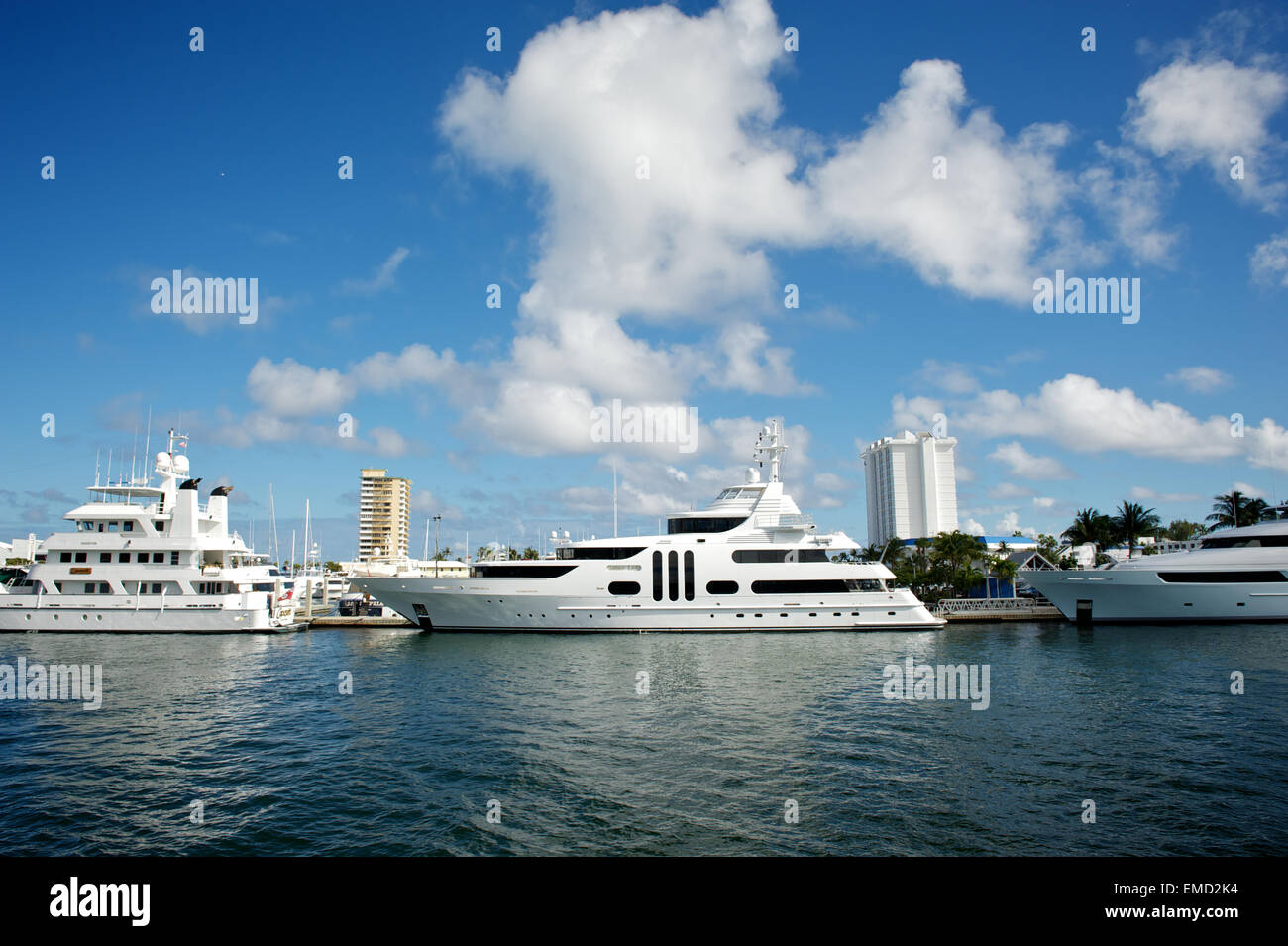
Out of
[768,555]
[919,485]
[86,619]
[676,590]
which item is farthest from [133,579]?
[919,485]

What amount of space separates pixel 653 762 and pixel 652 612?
22926 millimetres

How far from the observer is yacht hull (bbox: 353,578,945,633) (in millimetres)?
36906

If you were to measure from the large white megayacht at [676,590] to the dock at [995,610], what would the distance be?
1293cm

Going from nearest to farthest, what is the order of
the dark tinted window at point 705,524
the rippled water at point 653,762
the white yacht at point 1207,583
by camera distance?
the rippled water at point 653,762, the dark tinted window at point 705,524, the white yacht at point 1207,583

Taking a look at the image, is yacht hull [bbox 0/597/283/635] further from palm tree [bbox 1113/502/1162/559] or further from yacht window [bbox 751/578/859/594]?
palm tree [bbox 1113/502/1162/559]

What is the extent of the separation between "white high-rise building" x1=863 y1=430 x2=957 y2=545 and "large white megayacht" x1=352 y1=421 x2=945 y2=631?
336 ft

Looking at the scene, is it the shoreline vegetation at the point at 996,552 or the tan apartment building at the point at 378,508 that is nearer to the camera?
the shoreline vegetation at the point at 996,552

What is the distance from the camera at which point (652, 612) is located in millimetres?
37156

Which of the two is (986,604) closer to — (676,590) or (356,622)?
(676,590)

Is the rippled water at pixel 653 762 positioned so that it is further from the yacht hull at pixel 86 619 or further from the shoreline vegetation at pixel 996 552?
the shoreline vegetation at pixel 996 552

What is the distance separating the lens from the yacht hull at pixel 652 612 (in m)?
36.9

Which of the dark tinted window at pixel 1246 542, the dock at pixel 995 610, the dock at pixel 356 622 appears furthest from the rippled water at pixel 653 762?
the dock at pixel 356 622
